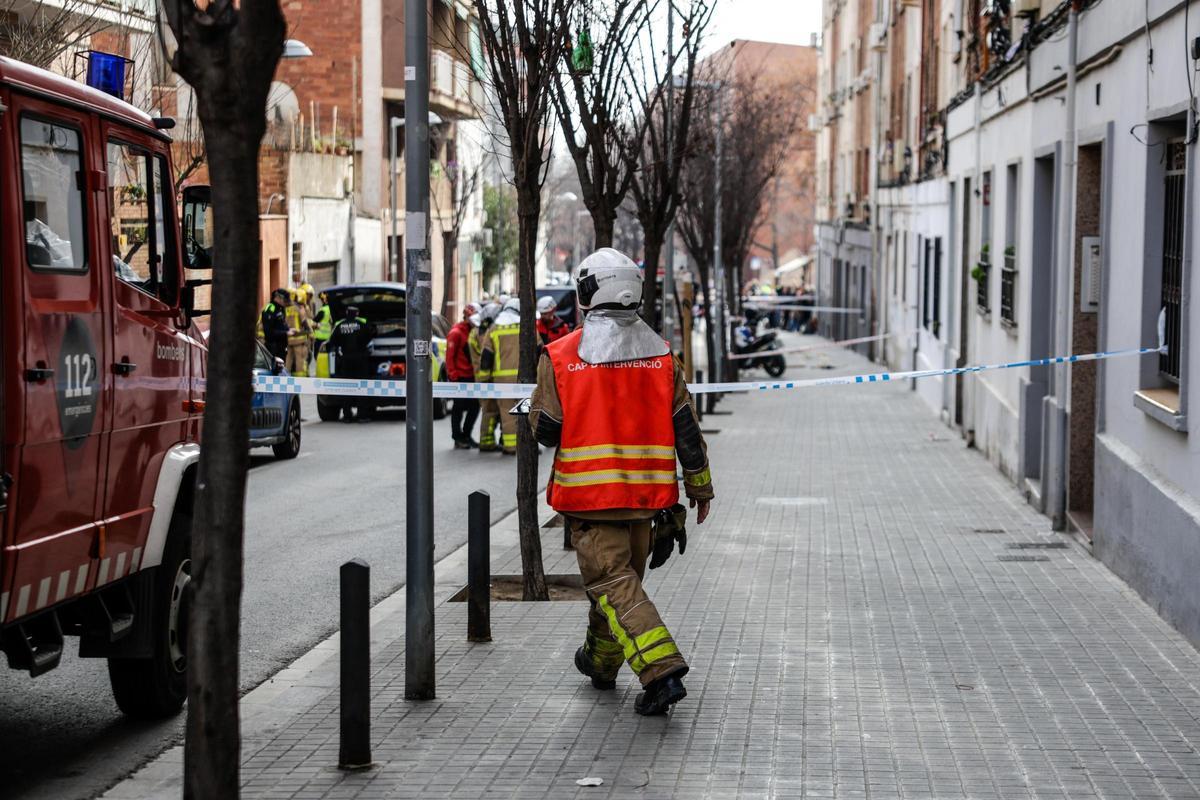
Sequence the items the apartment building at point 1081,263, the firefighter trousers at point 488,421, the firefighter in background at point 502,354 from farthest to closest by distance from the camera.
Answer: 1. the firefighter trousers at point 488,421
2. the firefighter in background at point 502,354
3. the apartment building at point 1081,263

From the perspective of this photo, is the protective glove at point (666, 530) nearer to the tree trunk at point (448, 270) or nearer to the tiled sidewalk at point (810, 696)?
the tiled sidewalk at point (810, 696)

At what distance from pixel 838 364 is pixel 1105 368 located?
2968cm

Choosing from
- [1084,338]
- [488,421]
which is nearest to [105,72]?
[1084,338]

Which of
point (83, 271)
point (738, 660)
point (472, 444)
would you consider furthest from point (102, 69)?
point (472, 444)

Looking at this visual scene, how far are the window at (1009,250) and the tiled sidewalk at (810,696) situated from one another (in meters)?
5.07

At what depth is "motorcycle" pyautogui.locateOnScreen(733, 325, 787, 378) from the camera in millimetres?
36281

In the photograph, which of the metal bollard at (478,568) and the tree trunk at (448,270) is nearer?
the metal bollard at (478,568)

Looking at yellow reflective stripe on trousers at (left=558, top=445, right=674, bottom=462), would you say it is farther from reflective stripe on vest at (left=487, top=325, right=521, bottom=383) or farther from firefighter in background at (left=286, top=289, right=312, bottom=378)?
firefighter in background at (left=286, top=289, right=312, bottom=378)

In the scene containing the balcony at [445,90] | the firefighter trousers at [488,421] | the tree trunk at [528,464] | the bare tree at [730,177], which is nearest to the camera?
the tree trunk at [528,464]

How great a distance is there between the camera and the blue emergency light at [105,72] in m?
7.23

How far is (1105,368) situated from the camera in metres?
11.6

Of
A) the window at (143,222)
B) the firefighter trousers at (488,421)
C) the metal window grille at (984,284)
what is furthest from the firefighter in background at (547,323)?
the window at (143,222)

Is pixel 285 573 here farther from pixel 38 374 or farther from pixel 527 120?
pixel 38 374

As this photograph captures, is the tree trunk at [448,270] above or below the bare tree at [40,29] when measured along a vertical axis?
below
